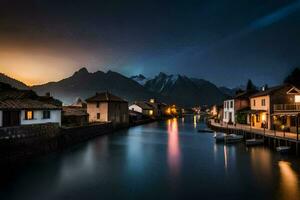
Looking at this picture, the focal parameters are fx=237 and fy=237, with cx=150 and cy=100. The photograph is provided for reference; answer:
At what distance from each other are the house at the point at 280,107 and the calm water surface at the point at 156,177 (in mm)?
11418

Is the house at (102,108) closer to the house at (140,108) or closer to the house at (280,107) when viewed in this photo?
the house at (280,107)

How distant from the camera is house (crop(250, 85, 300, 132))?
43094mm

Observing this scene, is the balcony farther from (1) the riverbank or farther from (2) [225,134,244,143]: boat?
(1) the riverbank

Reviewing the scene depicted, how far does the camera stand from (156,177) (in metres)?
24.1

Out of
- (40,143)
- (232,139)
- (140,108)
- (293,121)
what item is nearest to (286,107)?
(293,121)

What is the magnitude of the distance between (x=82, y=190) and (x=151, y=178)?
6979 millimetres

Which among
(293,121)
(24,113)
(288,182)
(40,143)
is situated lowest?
(288,182)

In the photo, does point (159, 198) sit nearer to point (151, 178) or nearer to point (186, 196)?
point (186, 196)

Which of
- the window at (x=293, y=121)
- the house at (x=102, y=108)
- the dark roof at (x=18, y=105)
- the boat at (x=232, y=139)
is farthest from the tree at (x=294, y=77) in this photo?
the dark roof at (x=18, y=105)

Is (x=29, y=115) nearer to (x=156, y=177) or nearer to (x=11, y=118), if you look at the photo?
(x=11, y=118)

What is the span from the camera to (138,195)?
62.3ft

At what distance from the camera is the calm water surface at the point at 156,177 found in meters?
19.2

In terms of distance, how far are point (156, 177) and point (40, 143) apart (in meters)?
17.8

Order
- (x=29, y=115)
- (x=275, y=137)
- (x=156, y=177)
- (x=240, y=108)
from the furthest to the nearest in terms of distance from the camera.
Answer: (x=240, y=108) < (x=275, y=137) < (x=29, y=115) < (x=156, y=177)
